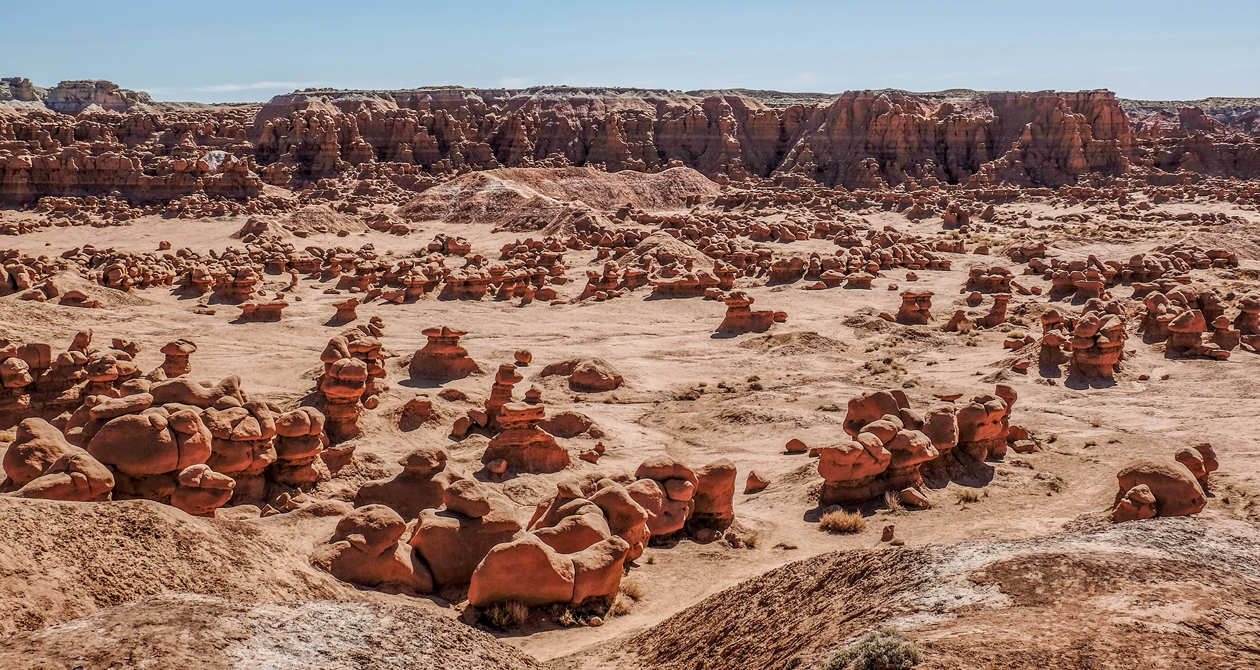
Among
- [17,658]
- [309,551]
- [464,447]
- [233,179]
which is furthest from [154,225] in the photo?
[17,658]

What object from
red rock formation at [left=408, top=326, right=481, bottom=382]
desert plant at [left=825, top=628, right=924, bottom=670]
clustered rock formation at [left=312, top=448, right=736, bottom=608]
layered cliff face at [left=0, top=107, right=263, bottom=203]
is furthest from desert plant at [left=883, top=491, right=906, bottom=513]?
layered cliff face at [left=0, top=107, right=263, bottom=203]

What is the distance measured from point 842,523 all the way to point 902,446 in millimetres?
1743

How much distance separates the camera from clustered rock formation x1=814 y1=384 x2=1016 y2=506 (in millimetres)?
12734

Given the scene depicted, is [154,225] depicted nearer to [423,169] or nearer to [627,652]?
[423,169]

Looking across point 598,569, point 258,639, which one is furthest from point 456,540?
point 258,639

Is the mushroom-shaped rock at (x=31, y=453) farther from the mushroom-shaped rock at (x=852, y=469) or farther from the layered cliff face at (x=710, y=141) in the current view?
the layered cliff face at (x=710, y=141)

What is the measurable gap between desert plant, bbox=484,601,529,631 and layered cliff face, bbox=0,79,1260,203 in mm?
54105

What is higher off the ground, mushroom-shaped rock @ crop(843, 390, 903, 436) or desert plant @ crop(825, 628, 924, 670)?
desert plant @ crop(825, 628, 924, 670)

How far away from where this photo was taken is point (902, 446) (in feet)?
42.8

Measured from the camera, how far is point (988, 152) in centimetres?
7431

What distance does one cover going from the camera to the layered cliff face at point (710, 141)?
67312 millimetres

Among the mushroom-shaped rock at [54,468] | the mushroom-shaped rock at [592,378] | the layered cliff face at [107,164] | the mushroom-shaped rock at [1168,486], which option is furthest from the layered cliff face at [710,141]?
the mushroom-shaped rock at [1168,486]

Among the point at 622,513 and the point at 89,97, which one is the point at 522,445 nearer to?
→ the point at 622,513

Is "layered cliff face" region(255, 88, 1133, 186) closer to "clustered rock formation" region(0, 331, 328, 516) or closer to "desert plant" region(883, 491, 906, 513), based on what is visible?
"clustered rock formation" region(0, 331, 328, 516)
